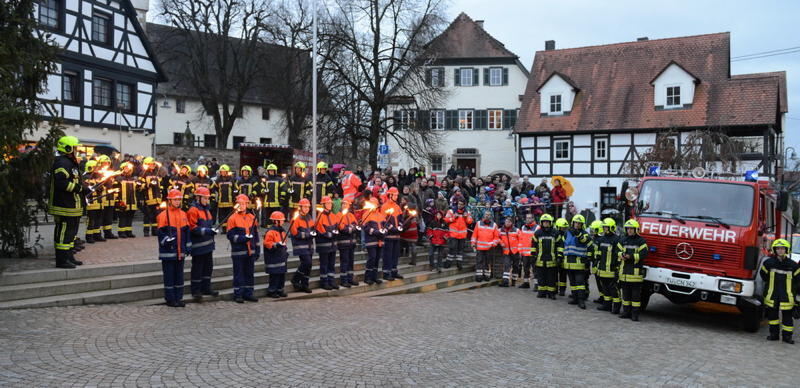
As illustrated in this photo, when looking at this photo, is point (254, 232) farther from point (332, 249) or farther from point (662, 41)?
point (662, 41)

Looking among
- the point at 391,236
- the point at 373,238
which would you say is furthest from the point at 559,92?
the point at 373,238

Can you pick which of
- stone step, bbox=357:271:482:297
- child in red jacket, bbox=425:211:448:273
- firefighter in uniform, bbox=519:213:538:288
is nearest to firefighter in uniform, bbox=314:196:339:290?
stone step, bbox=357:271:482:297

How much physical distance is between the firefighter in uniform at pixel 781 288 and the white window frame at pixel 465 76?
110 ft

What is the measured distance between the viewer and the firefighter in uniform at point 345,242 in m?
13.4

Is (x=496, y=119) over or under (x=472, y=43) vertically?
under

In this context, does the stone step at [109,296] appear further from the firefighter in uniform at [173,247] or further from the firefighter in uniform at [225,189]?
the firefighter in uniform at [225,189]

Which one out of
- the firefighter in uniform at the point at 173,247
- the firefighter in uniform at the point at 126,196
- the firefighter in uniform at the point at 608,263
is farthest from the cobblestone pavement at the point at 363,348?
the firefighter in uniform at the point at 126,196

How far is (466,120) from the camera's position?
43625 millimetres

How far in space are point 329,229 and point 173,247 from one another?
11.1 ft

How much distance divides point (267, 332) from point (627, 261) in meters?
6.87

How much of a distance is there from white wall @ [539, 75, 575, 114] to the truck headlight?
85.6 feet

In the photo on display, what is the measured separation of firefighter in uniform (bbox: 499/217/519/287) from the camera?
16172 millimetres

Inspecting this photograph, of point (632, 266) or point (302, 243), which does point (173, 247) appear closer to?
point (302, 243)

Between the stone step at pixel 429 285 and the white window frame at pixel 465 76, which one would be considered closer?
the stone step at pixel 429 285
